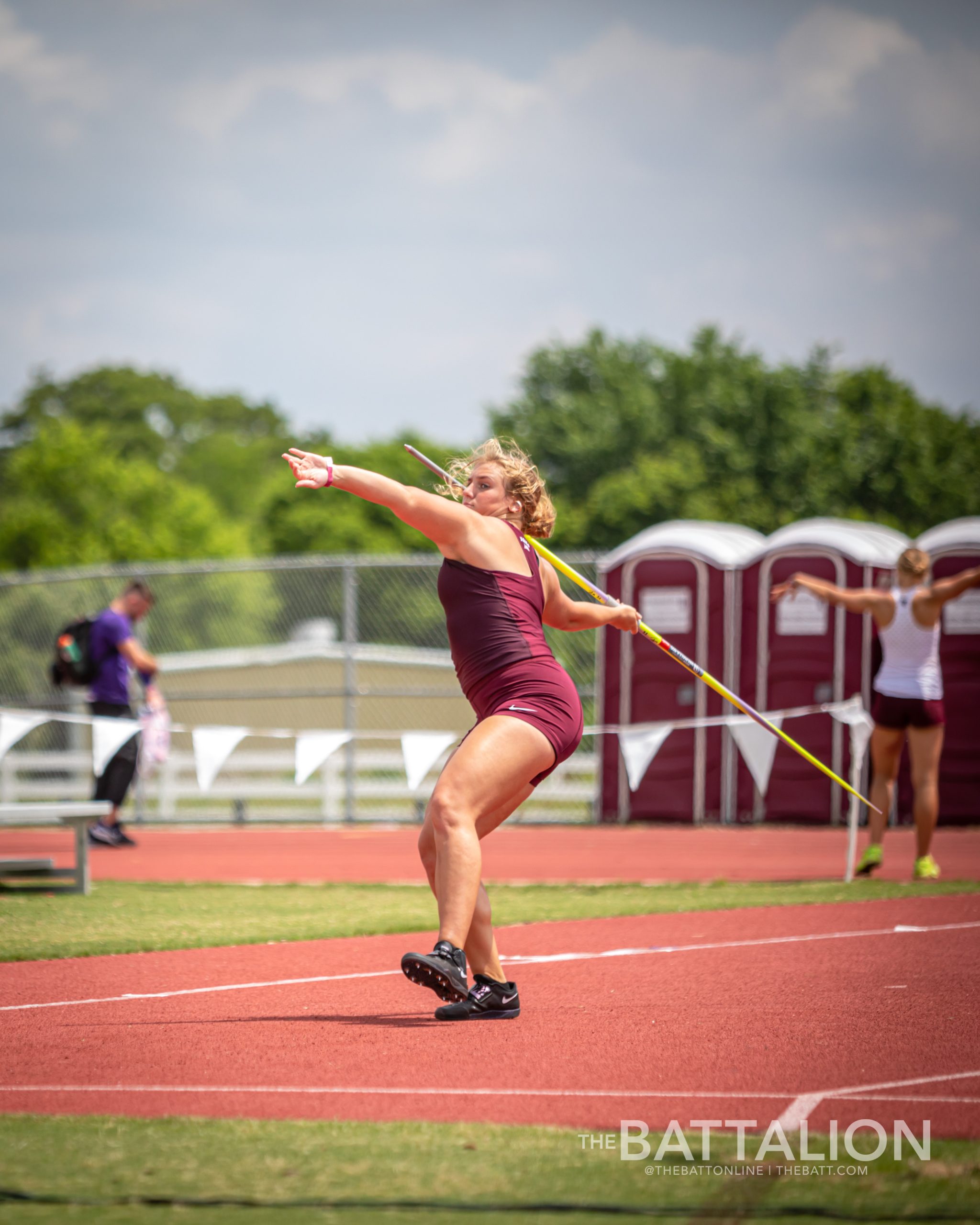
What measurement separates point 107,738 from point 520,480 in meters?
7.38

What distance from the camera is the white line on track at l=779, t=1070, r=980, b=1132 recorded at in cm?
379

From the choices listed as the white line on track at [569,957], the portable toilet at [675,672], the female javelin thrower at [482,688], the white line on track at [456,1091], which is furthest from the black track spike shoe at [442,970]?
the portable toilet at [675,672]

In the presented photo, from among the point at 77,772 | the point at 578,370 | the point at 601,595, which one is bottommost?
the point at 77,772

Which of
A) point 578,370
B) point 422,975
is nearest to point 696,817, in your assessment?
point 422,975

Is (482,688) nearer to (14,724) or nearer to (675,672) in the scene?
(14,724)

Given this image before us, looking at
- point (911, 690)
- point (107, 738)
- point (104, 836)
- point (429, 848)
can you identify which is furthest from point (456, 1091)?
point (104, 836)

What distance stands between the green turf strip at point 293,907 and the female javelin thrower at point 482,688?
2794 millimetres

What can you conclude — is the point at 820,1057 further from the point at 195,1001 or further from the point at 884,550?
the point at 884,550

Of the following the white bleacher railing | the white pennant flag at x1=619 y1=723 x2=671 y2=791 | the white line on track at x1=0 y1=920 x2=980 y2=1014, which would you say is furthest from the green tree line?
the white line on track at x1=0 y1=920 x2=980 y2=1014

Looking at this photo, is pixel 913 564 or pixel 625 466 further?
pixel 625 466

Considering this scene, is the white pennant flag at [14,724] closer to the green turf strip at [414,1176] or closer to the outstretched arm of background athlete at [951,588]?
the outstretched arm of background athlete at [951,588]

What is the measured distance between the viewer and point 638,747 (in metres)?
11.3

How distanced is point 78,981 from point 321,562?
10.8 m

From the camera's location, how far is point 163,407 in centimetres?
7838
